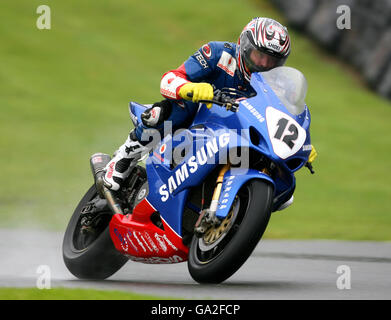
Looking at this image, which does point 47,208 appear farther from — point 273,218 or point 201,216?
point 201,216

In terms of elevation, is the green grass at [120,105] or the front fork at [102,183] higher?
the green grass at [120,105]

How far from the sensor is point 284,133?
16.6 feet

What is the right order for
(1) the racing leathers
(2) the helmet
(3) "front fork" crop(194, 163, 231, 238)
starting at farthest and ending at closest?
(1) the racing leathers, (2) the helmet, (3) "front fork" crop(194, 163, 231, 238)

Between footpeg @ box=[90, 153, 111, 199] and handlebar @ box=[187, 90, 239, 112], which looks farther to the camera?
footpeg @ box=[90, 153, 111, 199]

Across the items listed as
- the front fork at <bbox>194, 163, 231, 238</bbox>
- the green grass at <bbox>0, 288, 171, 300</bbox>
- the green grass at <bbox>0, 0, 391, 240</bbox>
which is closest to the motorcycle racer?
the front fork at <bbox>194, 163, 231, 238</bbox>

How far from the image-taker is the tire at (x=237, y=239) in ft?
15.9

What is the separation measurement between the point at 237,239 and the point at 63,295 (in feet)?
3.43

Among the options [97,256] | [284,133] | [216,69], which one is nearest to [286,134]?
[284,133]

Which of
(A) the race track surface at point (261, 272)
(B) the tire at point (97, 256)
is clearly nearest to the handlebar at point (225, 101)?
(A) the race track surface at point (261, 272)

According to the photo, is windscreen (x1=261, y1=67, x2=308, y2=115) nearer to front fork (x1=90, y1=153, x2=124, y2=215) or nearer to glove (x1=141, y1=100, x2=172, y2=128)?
glove (x1=141, y1=100, x2=172, y2=128)

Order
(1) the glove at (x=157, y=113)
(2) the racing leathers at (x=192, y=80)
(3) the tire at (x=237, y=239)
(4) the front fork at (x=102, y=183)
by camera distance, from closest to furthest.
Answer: (3) the tire at (x=237, y=239) < (2) the racing leathers at (x=192, y=80) < (1) the glove at (x=157, y=113) < (4) the front fork at (x=102, y=183)

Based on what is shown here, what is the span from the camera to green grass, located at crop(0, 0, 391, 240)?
11008 millimetres

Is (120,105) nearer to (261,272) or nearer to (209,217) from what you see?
(261,272)

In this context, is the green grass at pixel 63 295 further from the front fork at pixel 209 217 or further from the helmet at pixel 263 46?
the helmet at pixel 263 46
